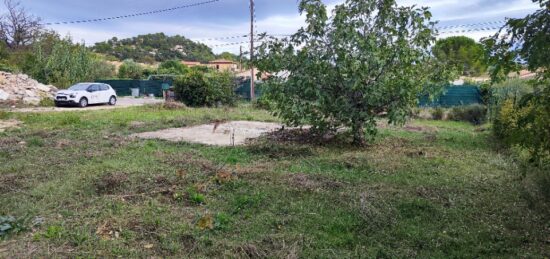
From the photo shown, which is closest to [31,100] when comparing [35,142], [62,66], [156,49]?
[62,66]

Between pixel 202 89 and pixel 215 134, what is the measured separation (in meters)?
10.0

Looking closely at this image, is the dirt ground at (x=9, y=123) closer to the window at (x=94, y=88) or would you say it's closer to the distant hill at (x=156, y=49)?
the window at (x=94, y=88)

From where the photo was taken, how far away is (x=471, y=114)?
17984 millimetres

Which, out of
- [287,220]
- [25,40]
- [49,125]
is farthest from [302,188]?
[25,40]

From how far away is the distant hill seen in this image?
59656 millimetres

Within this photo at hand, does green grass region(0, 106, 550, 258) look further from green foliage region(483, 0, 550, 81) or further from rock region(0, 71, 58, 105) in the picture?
rock region(0, 71, 58, 105)

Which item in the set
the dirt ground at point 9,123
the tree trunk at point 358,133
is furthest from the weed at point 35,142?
the tree trunk at point 358,133

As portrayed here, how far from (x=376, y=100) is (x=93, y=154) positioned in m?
5.35

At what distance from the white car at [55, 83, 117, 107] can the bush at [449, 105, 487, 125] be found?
16.3 meters

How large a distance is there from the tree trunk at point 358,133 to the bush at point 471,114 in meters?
10.1

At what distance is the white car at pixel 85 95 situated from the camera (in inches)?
794

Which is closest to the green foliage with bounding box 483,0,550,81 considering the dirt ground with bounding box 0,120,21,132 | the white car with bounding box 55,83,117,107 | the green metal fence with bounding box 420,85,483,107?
the dirt ground with bounding box 0,120,21,132

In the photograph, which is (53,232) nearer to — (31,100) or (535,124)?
(535,124)

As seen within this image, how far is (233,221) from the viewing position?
4.45m
